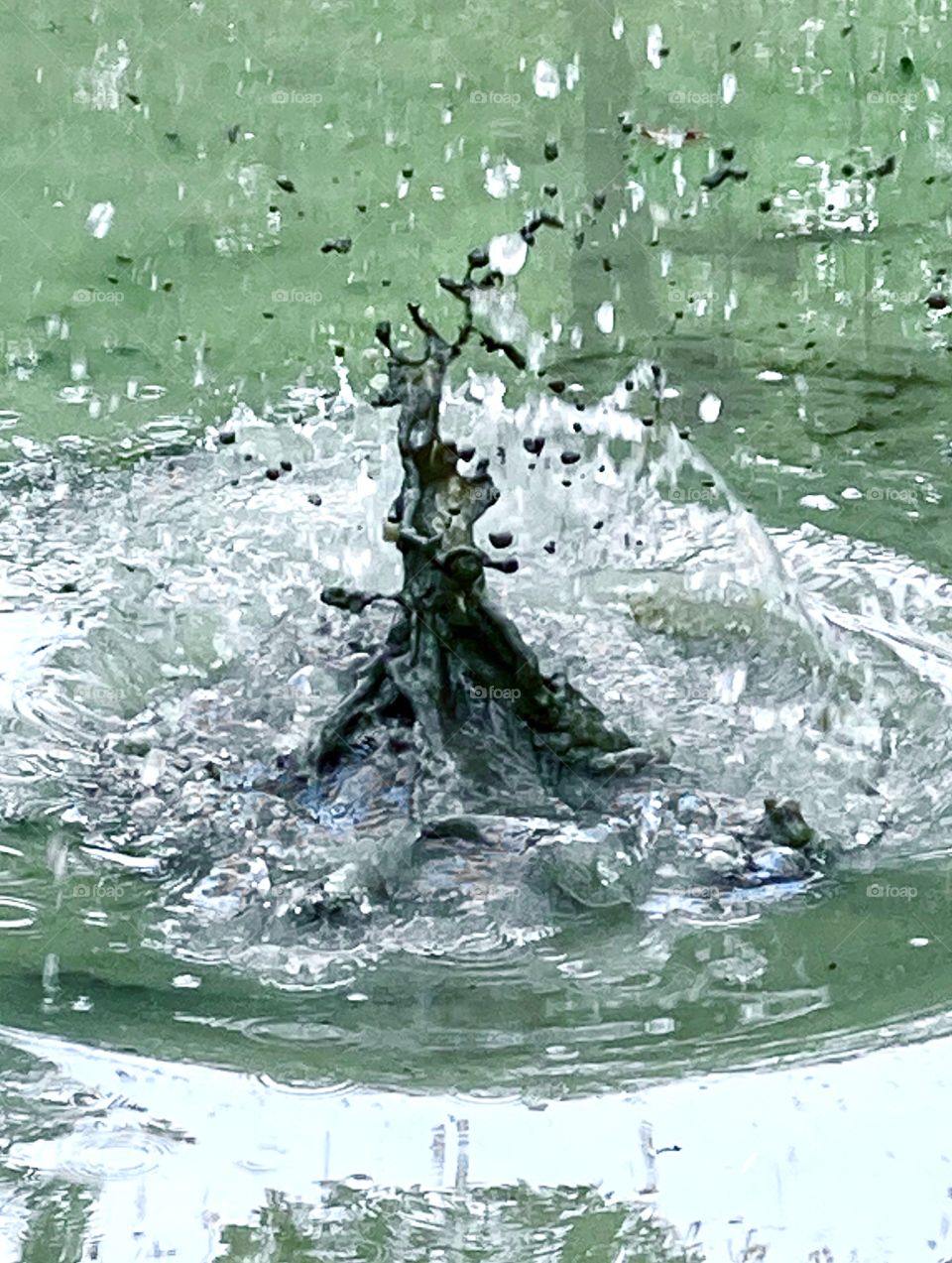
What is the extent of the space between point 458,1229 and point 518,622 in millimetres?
2403

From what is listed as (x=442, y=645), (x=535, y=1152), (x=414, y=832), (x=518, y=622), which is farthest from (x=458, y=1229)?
(x=518, y=622)

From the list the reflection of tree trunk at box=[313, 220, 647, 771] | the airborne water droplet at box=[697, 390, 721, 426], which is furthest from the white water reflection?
the airborne water droplet at box=[697, 390, 721, 426]

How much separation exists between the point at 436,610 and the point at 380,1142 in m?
1.43

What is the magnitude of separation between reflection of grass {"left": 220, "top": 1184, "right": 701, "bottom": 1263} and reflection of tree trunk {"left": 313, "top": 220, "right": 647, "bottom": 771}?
4.89 ft

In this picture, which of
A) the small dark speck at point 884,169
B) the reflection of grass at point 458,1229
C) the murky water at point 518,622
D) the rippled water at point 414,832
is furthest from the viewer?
the small dark speck at point 884,169

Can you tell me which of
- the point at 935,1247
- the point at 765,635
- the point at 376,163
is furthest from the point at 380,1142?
the point at 376,163

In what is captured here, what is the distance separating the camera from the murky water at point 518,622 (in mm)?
3646

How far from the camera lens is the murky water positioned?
365 centimetres

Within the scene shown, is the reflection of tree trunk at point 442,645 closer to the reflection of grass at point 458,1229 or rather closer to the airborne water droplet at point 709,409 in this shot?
the reflection of grass at point 458,1229

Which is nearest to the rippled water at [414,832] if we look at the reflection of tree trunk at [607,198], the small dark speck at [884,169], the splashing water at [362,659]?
the splashing water at [362,659]

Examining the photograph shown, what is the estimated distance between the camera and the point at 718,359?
26.0 ft

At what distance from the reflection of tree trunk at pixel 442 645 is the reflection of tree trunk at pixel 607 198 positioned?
3134 millimetres

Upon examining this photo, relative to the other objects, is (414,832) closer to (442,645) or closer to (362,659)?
(442,645)

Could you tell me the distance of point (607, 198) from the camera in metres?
9.34
